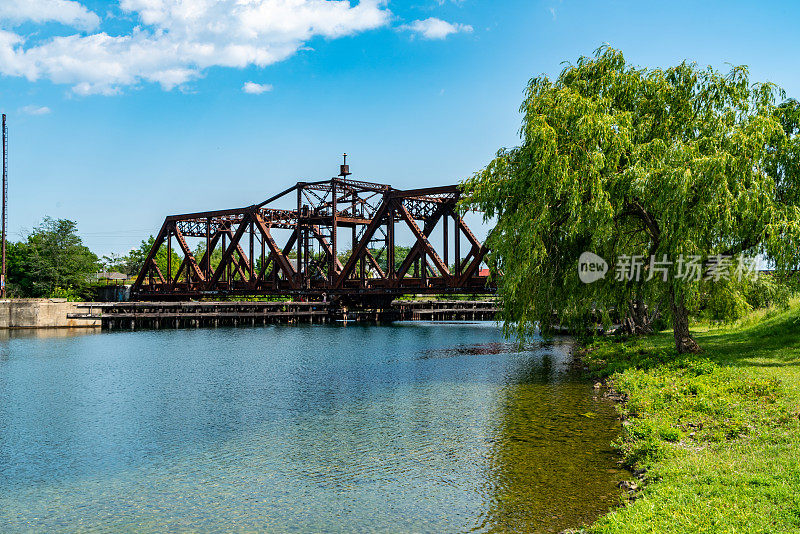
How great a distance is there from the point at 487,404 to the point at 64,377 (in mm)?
19280

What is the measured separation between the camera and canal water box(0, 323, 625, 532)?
35.7 ft

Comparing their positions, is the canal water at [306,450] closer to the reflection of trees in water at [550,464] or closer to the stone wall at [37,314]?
the reflection of trees in water at [550,464]

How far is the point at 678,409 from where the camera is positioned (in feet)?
50.5

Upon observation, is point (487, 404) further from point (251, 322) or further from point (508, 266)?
point (251, 322)

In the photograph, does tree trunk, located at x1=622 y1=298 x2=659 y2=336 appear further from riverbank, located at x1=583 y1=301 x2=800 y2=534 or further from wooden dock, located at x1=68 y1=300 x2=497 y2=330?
wooden dock, located at x1=68 y1=300 x2=497 y2=330

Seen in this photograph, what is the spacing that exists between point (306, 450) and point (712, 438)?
895 centimetres

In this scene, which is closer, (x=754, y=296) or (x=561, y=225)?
(x=561, y=225)

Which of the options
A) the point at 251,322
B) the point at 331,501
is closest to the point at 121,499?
the point at 331,501

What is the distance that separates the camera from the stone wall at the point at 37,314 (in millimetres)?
57938

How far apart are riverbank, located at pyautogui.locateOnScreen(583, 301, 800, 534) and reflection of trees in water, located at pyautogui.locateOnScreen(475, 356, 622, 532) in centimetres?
62

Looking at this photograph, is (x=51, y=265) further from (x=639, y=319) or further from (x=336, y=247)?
(x=639, y=319)

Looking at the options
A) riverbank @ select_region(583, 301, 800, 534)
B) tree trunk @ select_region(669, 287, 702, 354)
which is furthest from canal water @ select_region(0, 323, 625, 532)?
tree trunk @ select_region(669, 287, 702, 354)

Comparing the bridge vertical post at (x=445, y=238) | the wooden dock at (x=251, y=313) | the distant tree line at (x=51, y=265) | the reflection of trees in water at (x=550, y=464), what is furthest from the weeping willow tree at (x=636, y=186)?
the distant tree line at (x=51, y=265)

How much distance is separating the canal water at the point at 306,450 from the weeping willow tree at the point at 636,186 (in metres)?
4.39
